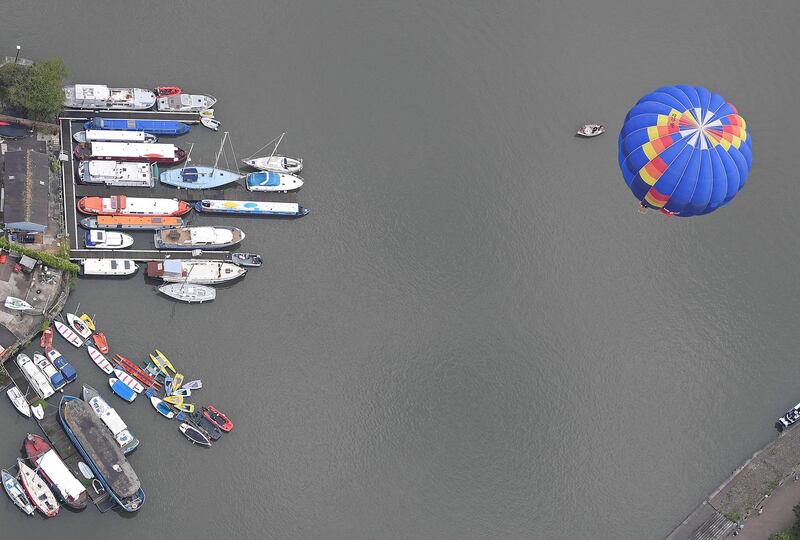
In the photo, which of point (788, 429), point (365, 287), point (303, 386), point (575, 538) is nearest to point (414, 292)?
point (365, 287)

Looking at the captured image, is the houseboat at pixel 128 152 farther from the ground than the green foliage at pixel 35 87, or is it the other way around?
the green foliage at pixel 35 87

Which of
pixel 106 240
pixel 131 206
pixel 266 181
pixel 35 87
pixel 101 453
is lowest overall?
pixel 101 453

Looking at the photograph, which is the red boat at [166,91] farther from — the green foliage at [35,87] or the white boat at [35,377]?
the white boat at [35,377]

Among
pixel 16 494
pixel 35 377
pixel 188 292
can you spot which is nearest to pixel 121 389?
pixel 35 377

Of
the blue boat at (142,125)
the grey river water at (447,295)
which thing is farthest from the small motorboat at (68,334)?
the blue boat at (142,125)

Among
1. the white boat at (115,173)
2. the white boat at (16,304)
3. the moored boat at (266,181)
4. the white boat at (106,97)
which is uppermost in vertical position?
the white boat at (106,97)

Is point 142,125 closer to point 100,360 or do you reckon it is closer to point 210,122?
point 210,122
